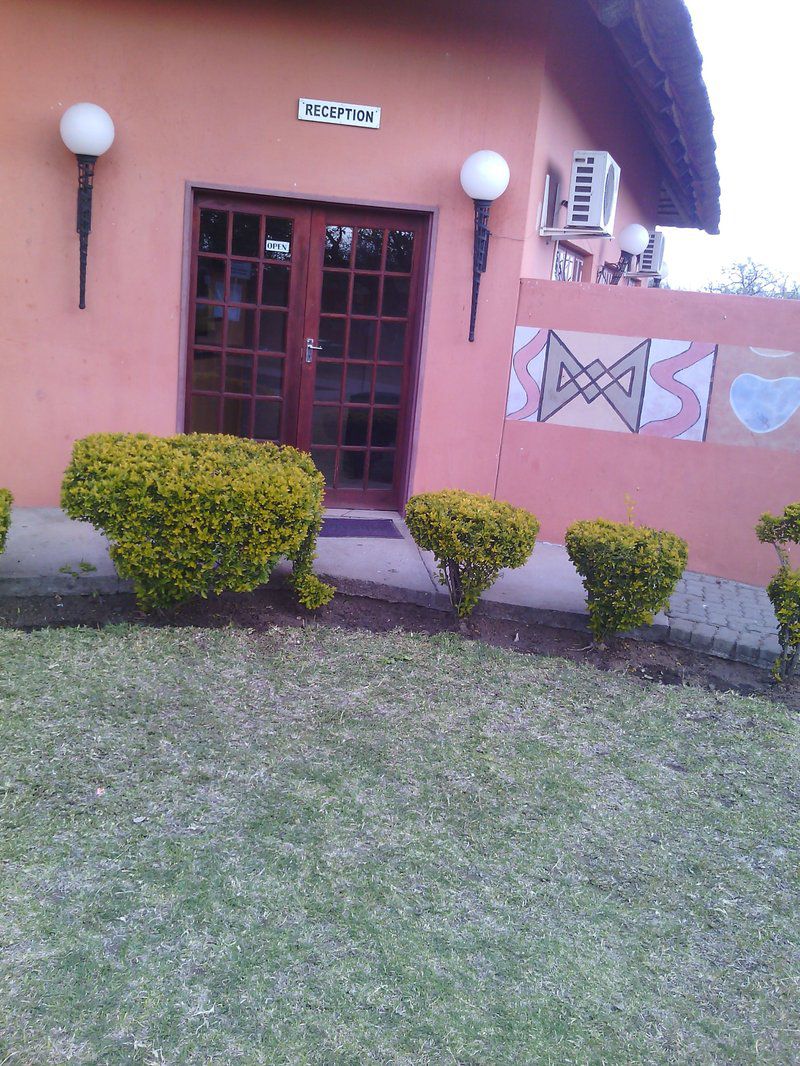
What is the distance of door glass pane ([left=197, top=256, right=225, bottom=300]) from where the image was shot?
655 centimetres

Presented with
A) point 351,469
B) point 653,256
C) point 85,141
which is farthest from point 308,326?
point 653,256

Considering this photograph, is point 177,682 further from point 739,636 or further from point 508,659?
point 739,636

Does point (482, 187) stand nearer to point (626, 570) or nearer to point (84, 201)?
point (84, 201)

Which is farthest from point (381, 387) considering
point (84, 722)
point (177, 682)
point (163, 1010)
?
point (163, 1010)

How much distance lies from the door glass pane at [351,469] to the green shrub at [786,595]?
3.17 meters

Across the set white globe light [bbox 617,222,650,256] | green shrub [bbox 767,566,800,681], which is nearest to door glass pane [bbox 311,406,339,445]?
green shrub [bbox 767,566,800,681]

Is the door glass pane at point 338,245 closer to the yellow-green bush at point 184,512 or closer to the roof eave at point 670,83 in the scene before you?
the roof eave at point 670,83

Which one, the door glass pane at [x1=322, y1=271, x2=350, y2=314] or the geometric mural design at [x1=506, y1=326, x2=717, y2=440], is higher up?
the door glass pane at [x1=322, y1=271, x2=350, y2=314]

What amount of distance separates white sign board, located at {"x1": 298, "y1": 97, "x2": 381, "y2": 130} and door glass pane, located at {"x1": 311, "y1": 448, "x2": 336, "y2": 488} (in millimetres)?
2334

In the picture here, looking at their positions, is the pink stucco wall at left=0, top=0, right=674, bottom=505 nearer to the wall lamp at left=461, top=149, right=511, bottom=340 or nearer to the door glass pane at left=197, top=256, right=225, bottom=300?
the wall lamp at left=461, top=149, right=511, bottom=340

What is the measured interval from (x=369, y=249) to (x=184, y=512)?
Result: 3.26m

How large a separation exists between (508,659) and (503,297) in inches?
120

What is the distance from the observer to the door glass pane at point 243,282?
6.59 metres

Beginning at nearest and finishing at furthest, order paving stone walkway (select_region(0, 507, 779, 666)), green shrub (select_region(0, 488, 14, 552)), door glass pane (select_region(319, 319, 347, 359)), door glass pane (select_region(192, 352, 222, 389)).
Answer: green shrub (select_region(0, 488, 14, 552)) < paving stone walkway (select_region(0, 507, 779, 666)) < door glass pane (select_region(192, 352, 222, 389)) < door glass pane (select_region(319, 319, 347, 359))
